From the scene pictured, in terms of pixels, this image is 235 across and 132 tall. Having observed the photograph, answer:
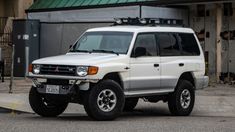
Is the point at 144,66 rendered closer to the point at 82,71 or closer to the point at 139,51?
the point at 139,51

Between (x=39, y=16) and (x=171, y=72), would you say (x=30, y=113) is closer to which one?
(x=171, y=72)

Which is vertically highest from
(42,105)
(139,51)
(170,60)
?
(139,51)

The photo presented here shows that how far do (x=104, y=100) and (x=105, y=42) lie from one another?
163 centimetres

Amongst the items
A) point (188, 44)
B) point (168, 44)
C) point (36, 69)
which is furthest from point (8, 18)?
point (36, 69)

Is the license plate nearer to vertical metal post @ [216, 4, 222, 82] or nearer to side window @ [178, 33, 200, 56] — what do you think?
side window @ [178, 33, 200, 56]

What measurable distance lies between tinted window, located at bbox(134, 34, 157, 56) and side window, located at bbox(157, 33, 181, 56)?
17 centimetres

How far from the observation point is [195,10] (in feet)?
80.5

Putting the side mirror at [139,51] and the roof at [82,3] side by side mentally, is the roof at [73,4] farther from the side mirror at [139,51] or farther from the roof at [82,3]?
the side mirror at [139,51]

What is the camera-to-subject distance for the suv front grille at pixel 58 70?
1155 cm

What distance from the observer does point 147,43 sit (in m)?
13.0

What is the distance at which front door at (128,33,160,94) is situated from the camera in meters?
12.4

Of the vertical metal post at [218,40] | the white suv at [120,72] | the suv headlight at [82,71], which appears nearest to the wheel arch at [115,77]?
the white suv at [120,72]

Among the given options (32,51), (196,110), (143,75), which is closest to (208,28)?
(32,51)

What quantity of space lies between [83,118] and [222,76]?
34.9 ft
